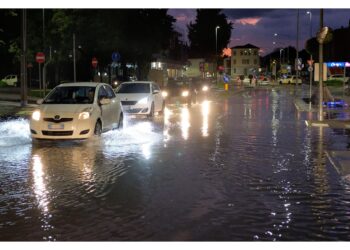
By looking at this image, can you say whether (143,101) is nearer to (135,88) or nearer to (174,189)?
(135,88)

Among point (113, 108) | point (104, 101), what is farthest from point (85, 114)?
point (113, 108)

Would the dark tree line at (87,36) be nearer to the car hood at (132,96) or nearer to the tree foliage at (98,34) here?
the tree foliage at (98,34)

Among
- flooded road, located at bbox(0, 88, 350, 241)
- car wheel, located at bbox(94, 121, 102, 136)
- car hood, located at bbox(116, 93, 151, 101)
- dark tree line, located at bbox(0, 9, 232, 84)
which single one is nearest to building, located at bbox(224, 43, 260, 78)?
dark tree line, located at bbox(0, 9, 232, 84)

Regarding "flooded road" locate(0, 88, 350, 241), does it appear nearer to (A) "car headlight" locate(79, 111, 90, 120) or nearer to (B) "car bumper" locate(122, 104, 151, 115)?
(A) "car headlight" locate(79, 111, 90, 120)

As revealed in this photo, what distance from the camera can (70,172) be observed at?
10781 millimetres

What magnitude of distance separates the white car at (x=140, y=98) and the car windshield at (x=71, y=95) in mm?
6435

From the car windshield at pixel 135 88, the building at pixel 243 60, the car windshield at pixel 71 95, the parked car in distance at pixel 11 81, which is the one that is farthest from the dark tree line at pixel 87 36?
the building at pixel 243 60

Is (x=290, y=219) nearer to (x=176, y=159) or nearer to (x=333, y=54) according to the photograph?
(x=176, y=159)

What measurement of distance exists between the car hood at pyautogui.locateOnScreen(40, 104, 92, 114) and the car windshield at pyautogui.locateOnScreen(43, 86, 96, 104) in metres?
0.34

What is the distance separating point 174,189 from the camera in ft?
29.8

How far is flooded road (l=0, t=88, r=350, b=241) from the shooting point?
6684 millimetres

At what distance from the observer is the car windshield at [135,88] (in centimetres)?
2419
